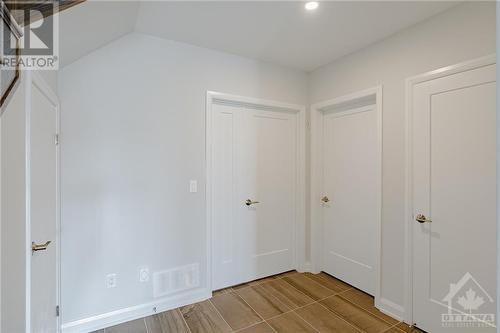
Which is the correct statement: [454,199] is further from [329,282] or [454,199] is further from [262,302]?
[262,302]

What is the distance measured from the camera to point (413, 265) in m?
2.07

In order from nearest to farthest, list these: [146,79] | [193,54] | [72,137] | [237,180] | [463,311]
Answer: [463,311], [72,137], [146,79], [193,54], [237,180]

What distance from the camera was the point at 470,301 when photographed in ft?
5.75

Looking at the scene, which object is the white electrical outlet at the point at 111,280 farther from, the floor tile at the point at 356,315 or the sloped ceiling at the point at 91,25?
the floor tile at the point at 356,315

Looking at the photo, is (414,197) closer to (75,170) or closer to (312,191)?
(312,191)

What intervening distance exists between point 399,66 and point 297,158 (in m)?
1.43

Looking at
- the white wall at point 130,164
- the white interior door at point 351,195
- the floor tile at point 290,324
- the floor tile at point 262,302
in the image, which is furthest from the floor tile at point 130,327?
the white interior door at point 351,195

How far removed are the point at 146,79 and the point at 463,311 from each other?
3.21 metres

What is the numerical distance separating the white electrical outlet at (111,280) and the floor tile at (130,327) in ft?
1.10

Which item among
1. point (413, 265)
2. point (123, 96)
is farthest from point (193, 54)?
point (413, 265)

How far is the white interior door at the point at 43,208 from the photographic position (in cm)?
132

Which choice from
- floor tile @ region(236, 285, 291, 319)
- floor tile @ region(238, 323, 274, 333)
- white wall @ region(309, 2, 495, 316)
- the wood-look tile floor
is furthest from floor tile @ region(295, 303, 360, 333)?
white wall @ region(309, 2, 495, 316)

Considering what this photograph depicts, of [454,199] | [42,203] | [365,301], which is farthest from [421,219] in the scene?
[42,203]

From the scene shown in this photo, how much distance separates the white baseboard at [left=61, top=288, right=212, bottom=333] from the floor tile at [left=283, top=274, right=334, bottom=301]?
3.24 feet
